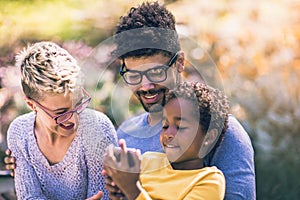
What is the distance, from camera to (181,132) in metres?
3.16

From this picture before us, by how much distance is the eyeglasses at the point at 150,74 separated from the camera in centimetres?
338

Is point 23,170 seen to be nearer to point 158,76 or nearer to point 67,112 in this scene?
point 67,112

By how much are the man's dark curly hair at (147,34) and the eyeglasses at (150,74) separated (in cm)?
5

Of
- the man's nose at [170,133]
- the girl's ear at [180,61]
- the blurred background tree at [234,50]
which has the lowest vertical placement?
the blurred background tree at [234,50]

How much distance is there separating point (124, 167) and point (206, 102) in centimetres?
42

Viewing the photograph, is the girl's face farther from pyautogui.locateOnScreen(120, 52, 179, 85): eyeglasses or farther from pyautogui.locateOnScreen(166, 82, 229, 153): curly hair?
pyautogui.locateOnScreen(120, 52, 179, 85): eyeglasses

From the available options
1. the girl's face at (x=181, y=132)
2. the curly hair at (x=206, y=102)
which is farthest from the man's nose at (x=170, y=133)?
the curly hair at (x=206, y=102)

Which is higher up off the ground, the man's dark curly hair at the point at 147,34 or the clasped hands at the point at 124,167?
the man's dark curly hair at the point at 147,34

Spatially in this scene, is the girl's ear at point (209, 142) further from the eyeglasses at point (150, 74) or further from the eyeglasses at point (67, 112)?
the eyeglasses at point (67, 112)

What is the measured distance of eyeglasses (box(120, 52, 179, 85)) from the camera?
3.38 metres

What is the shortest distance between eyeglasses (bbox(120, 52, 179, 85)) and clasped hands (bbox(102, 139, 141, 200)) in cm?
43

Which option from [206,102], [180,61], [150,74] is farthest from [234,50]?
[206,102]

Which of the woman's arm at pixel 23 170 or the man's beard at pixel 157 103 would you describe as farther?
the woman's arm at pixel 23 170

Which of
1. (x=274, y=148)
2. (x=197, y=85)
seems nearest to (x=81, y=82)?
(x=197, y=85)
